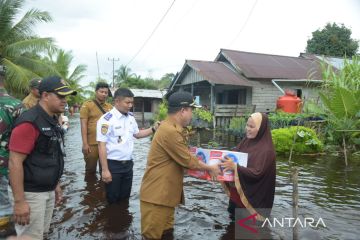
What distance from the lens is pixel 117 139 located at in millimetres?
4547

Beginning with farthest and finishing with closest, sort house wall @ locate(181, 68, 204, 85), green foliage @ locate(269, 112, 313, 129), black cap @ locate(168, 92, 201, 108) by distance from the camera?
house wall @ locate(181, 68, 204, 85) → green foliage @ locate(269, 112, 313, 129) → black cap @ locate(168, 92, 201, 108)

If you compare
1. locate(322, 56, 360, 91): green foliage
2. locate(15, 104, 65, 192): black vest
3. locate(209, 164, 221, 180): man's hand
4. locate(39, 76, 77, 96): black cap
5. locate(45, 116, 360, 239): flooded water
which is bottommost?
locate(45, 116, 360, 239): flooded water

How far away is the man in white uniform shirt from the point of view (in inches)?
174

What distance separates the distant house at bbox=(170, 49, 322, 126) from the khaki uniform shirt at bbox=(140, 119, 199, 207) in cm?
1442

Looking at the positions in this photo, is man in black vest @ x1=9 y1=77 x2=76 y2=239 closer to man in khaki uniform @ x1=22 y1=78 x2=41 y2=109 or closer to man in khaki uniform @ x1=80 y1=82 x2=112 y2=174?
man in khaki uniform @ x1=22 y1=78 x2=41 y2=109

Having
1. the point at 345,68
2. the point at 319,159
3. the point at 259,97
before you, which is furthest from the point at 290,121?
the point at 259,97

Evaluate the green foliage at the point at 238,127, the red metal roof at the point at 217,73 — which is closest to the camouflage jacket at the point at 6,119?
the green foliage at the point at 238,127

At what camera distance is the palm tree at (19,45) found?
48.0ft

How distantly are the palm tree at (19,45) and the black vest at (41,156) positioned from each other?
43.2 feet

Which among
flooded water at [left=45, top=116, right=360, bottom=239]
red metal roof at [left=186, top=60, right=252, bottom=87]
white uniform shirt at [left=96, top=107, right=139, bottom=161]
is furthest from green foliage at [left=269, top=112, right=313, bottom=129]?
white uniform shirt at [left=96, top=107, right=139, bottom=161]

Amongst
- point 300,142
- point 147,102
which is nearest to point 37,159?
point 300,142

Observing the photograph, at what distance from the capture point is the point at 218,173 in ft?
12.4

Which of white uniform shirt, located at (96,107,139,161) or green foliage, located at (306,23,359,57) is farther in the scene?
green foliage, located at (306,23,359,57)

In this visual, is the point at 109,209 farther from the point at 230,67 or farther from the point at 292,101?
the point at 230,67
